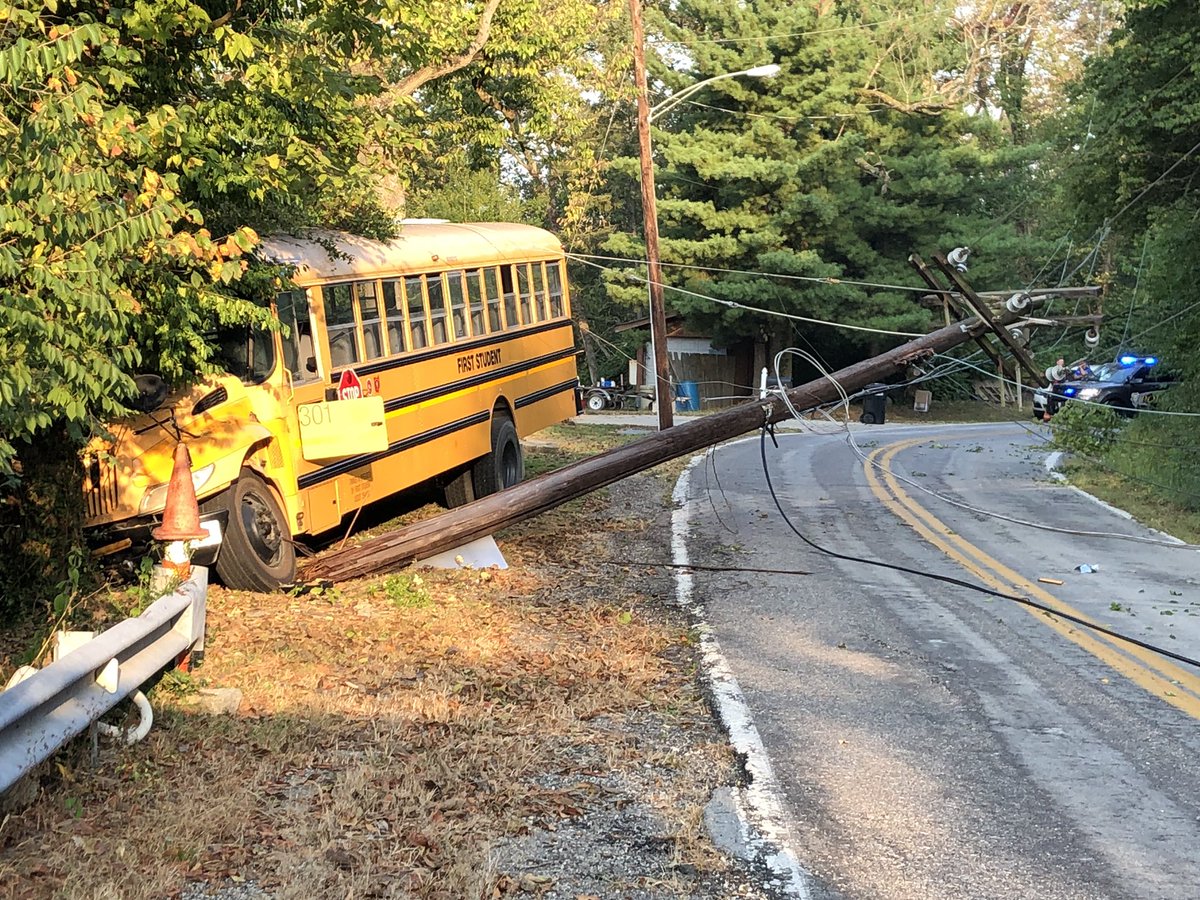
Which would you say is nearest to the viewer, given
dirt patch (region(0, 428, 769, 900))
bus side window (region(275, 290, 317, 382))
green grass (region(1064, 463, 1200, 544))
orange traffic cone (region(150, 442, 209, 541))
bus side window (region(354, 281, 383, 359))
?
dirt patch (region(0, 428, 769, 900))

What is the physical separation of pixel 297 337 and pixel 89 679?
5.05 metres

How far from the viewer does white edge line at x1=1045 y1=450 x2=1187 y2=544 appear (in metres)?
13.7

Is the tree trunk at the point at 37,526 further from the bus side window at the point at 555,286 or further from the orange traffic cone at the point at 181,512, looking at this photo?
the bus side window at the point at 555,286

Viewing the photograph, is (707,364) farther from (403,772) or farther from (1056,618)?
(403,772)

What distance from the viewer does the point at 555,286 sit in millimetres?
16828

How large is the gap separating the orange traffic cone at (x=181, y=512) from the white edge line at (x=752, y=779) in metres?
3.14

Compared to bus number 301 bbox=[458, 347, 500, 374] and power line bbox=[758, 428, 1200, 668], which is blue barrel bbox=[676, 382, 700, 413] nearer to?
bus number 301 bbox=[458, 347, 500, 374]

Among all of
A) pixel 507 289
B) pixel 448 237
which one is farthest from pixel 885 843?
pixel 507 289

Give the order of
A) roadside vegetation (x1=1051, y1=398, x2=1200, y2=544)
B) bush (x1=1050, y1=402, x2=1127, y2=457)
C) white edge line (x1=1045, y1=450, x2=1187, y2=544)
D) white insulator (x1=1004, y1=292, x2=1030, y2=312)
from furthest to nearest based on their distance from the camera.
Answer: bush (x1=1050, y1=402, x2=1127, y2=457), roadside vegetation (x1=1051, y1=398, x2=1200, y2=544), white edge line (x1=1045, y1=450, x2=1187, y2=544), white insulator (x1=1004, y1=292, x2=1030, y2=312)

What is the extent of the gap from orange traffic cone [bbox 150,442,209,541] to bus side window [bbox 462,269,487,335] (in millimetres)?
6687

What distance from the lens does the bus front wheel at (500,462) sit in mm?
14055

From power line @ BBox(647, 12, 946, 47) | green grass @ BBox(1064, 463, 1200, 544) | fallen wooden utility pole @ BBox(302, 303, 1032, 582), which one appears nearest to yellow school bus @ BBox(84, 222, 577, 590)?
fallen wooden utility pole @ BBox(302, 303, 1032, 582)

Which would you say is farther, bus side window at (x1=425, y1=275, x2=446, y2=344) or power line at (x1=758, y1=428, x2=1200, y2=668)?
bus side window at (x1=425, y1=275, x2=446, y2=344)

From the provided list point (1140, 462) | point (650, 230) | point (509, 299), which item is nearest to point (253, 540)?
point (509, 299)
